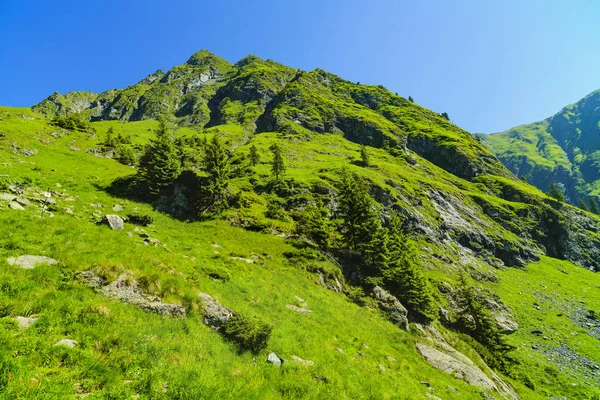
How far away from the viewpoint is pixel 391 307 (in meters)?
37.1

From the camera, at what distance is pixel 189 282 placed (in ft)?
54.9

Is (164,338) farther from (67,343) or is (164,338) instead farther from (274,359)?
(274,359)

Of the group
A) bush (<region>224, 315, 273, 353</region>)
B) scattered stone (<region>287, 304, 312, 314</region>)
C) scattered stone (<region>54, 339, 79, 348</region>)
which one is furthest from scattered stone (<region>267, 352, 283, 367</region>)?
scattered stone (<region>287, 304, 312, 314</region>)

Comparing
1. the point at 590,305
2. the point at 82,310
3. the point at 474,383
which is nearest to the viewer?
the point at 82,310

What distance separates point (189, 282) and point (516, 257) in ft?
353

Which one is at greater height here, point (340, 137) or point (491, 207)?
point (340, 137)

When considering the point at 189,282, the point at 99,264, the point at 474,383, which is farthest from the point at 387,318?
the point at 99,264

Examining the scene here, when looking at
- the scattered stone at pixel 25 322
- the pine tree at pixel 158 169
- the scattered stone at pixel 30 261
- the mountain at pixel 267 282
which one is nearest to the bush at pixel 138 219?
the mountain at pixel 267 282

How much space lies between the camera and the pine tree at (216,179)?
150 ft

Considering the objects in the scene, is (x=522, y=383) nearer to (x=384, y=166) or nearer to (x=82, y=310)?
(x=82, y=310)

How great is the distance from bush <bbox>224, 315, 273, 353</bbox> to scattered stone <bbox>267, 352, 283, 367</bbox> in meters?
0.65

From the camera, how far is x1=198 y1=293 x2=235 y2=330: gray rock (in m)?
14.7

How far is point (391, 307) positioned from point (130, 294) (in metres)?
32.7

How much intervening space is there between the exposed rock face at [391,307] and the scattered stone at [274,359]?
25.8 m
